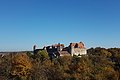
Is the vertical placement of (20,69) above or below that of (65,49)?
below

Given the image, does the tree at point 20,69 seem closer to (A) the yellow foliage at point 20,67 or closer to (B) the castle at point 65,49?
(A) the yellow foliage at point 20,67

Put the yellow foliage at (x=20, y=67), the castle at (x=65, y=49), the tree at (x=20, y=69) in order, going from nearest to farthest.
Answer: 1. the tree at (x=20, y=69)
2. the yellow foliage at (x=20, y=67)
3. the castle at (x=65, y=49)

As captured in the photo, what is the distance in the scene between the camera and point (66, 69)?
4462 centimetres

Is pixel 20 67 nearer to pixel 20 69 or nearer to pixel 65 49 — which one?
pixel 20 69

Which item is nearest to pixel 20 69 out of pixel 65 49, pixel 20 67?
pixel 20 67

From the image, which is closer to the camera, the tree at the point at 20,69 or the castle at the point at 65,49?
the tree at the point at 20,69

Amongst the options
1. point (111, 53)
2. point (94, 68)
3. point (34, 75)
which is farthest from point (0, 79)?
point (111, 53)

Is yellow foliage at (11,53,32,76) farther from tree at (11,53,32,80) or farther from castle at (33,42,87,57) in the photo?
castle at (33,42,87,57)

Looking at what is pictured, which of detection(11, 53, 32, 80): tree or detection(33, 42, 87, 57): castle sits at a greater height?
detection(33, 42, 87, 57): castle

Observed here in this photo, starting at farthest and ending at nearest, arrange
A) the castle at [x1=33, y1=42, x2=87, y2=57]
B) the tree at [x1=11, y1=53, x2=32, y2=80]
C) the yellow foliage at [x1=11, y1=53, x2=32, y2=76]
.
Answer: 1. the castle at [x1=33, y1=42, x2=87, y2=57]
2. the yellow foliage at [x1=11, y1=53, x2=32, y2=76]
3. the tree at [x1=11, y1=53, x2=32, y2=80]

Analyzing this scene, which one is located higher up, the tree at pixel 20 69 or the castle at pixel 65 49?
the castle at pixel 65 49

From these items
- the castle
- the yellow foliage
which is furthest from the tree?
the castle

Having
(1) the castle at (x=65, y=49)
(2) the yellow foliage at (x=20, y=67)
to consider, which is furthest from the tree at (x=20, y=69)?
(1) the castle at (x=65, y=49)

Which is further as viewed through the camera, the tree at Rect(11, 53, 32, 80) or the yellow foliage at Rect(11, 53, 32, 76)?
the yellow foliage at Rect(11, 53, 32, 76)
